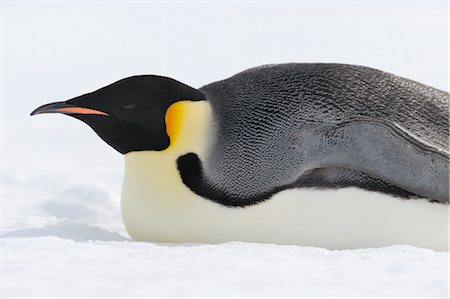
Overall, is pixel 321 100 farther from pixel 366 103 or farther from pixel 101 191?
pixel 101 191

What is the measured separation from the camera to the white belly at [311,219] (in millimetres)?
3740

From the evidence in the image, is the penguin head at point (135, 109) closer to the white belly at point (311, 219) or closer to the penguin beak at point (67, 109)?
the penguin beak at point (67, 109)

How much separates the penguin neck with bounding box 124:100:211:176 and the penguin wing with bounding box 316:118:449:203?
49 cm

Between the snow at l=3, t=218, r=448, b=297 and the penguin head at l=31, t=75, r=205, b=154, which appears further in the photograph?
the penguin head at l=31, t=75, r=205, b=154

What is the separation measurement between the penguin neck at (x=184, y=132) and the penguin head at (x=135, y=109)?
0.06ft

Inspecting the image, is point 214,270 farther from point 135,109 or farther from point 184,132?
point 135,109

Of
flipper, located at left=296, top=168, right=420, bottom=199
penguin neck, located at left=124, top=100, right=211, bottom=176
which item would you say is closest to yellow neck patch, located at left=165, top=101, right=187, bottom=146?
penguin neck, located at left=124, top=100, right=211, bottom=176

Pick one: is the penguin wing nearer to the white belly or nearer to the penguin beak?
the white belly

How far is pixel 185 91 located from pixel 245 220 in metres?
0.60

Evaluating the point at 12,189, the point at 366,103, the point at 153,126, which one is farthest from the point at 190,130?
the point at 12,189

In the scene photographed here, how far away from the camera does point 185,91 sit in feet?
12.9

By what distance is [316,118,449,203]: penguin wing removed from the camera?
372 cm

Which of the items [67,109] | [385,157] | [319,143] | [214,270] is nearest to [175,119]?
[67,109]

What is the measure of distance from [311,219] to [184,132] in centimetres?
63
